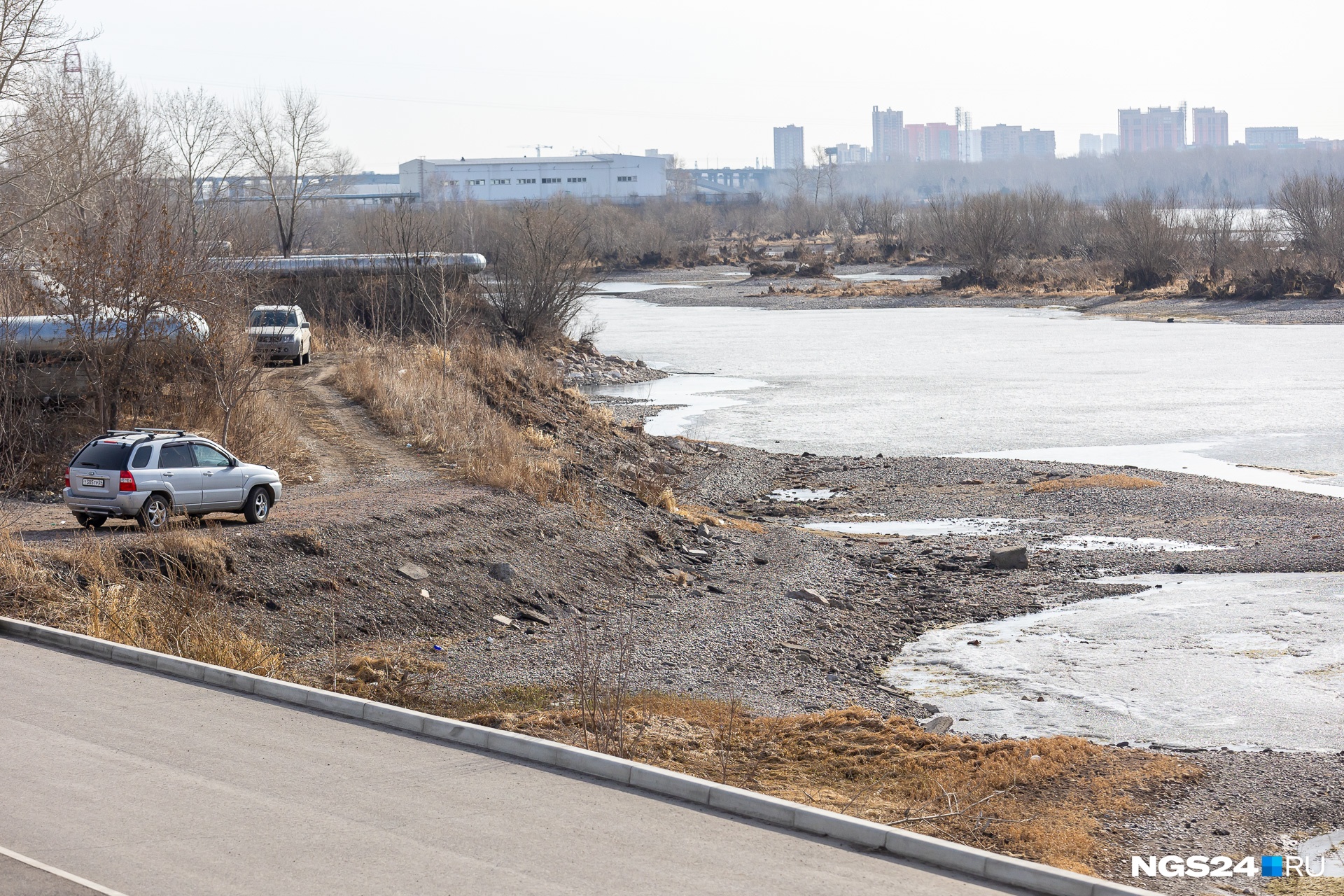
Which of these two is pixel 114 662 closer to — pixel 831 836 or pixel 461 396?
pixel 831 836

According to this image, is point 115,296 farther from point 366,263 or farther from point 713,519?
point 366,263

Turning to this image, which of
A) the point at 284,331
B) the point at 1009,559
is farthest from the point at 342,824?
the point at 284,331

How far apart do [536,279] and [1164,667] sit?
38365 millimetres

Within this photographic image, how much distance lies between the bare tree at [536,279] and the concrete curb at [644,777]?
40.3 meters

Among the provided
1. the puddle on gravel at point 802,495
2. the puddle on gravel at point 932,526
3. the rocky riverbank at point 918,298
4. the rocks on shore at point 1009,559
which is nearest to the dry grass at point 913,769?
the rocks on shore at point 1009,559

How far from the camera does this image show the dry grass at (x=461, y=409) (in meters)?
23.4

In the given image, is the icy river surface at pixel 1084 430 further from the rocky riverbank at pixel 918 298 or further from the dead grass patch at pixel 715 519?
the rocky riverbank at pixel 918 298

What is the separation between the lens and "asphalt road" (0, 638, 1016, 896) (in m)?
6.28

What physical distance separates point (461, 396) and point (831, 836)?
23.0 m

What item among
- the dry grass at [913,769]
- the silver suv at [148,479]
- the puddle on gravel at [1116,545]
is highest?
the silver suv at [148,479]

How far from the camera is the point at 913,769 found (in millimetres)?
10812

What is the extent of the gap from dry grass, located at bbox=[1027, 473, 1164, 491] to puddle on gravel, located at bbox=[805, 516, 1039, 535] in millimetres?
2887

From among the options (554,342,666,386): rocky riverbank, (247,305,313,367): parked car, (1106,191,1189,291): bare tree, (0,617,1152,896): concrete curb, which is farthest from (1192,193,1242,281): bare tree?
(0,617,1152,896): concrete curb

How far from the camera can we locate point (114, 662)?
1081 cm
